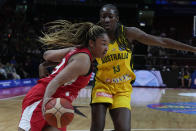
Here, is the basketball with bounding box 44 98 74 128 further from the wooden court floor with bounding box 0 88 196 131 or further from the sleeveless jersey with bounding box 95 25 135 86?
the wooden court floor with bounding box 0 88 196 131

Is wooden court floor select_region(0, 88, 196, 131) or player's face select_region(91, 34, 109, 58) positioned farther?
wooden court floor select_region(0, 88, 196, 131)

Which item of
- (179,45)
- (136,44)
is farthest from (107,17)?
(136,44)

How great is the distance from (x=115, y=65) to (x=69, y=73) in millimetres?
1189

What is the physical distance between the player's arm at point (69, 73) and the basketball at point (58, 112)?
0.06m

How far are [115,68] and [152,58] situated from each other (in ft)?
46.1

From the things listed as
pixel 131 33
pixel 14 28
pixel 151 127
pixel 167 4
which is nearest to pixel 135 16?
pixel 167 4

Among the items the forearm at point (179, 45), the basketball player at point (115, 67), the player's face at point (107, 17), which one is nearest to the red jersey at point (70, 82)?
the basketball player at point (115, 67)

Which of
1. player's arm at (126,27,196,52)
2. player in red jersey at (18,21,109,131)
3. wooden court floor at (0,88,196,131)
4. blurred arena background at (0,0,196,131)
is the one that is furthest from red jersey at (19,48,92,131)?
blurred arena background at (0,0,196,131)

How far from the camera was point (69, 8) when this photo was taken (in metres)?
21.1

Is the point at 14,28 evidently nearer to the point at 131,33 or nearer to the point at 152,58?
the point at 152,58

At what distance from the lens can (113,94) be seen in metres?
3.40

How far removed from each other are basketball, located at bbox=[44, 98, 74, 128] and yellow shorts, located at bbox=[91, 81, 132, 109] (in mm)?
1071

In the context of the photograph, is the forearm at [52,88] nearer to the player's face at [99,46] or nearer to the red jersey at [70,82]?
the red jersey at [70,82]

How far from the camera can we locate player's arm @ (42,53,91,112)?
2.26 metres
